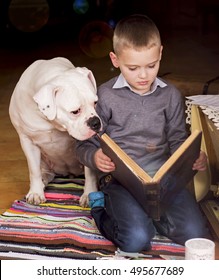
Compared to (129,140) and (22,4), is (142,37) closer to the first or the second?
(129,140)

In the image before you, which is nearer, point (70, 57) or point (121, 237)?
point (121, 237)

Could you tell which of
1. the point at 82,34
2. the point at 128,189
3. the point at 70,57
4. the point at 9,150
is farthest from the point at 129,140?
the point at 82,34

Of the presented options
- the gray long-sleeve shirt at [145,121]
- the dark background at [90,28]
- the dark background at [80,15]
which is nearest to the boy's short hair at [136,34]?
the gray long-sleeve shirt at [145,121]

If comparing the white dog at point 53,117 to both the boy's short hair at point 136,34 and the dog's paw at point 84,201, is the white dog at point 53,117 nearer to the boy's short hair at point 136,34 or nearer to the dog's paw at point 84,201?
the dog's paw at point 84,201

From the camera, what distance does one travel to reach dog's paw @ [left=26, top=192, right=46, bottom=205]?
185 centimetres

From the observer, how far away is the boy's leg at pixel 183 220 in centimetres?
156

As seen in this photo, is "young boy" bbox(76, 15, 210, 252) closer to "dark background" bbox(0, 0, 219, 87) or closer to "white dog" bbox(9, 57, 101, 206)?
"white dog" bbox(9, 57, 101, 206)

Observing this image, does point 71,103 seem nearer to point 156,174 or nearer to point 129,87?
point 129,87

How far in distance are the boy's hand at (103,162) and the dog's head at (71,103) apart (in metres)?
0.08

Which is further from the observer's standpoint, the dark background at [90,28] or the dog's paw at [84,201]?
the dark background at [90,28]

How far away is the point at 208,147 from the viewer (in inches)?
66.0

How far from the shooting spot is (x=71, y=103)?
1618mm

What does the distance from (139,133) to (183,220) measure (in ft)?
0.81

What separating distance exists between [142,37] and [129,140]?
26cm
